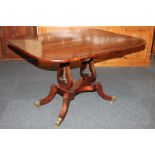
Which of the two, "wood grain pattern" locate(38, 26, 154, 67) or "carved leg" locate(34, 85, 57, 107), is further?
"wood grain pattern" locate(38, 26, 154, 67)

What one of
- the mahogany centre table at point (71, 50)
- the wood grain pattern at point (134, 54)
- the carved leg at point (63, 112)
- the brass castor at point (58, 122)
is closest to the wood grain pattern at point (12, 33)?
the wood grain pattern at point (134, 54)

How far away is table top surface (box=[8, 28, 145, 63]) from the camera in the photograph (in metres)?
1.23

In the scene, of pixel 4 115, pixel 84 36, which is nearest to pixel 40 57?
pixel 84 36

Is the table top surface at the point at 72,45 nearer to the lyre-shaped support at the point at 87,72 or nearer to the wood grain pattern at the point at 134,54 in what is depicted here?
the lyre-shaped support at the point at 87,72

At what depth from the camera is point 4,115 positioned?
1.83 meters

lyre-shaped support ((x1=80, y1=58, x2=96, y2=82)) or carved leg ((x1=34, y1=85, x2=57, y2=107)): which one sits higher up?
lyre-shaped support ((x1=80, y1=58, x2=96, y2=82))

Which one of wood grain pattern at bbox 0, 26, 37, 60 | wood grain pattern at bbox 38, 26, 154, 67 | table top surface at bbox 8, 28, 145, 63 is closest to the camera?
table top surface at bbox 8, 28, 145, 63

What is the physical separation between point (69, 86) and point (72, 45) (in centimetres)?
45

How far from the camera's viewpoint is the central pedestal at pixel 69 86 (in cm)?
172

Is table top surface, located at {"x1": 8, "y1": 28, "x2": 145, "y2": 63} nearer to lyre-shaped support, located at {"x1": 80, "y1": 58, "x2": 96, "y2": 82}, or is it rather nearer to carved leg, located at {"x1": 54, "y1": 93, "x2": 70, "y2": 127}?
lyre-shaped support, located at {"x1": 80, "y1": 58, "x2": 96, "y2": 82}

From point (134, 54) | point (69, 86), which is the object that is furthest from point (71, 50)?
point (134, 54)

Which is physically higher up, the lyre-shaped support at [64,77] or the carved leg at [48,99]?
the lyre-shaped support at [64,77]

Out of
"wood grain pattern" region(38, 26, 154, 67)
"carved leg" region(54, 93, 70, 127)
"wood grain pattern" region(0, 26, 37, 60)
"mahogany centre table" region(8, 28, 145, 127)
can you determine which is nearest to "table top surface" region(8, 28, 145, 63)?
"mahogany centre table" region(8, 28, 145, 127)

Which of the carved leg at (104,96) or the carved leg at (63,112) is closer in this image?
the carved leg at (63,112)
